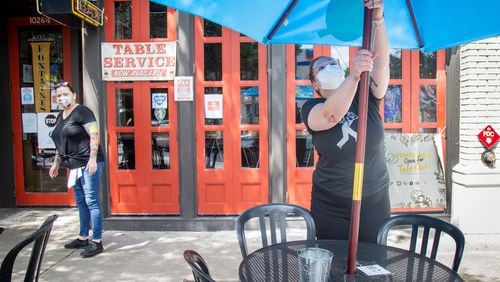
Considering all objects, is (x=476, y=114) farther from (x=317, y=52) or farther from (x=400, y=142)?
(x=317, y=52)

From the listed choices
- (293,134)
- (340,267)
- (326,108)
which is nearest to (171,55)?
(293,134)

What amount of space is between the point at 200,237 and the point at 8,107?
3.41 metres

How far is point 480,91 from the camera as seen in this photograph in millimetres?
4926

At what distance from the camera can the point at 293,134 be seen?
17.1 ft

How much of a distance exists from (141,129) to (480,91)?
13.0ft

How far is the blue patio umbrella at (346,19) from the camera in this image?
2080mm

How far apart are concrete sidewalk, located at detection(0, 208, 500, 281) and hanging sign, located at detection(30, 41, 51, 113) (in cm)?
163

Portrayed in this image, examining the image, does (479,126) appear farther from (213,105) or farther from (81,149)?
(81,149)

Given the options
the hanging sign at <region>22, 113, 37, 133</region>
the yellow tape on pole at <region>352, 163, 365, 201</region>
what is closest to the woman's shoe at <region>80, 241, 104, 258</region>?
the hanging sign at <region>22, 113, 37, 133</region>

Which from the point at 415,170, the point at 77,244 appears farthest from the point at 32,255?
the point at 415,170

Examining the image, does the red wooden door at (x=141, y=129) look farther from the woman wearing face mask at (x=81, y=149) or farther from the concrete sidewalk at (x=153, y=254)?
the woman wearing face mask at (x=81, y=149)

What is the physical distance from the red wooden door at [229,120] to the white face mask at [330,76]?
282 cm

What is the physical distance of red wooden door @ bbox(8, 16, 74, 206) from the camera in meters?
6.13

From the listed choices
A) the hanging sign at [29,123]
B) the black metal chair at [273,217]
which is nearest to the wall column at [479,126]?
the black metal chair at [273,217]
